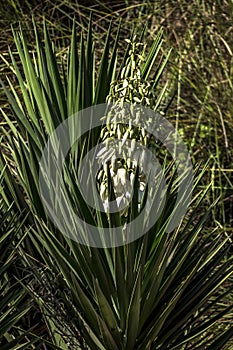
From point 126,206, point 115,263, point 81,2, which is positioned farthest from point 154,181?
point 81,2

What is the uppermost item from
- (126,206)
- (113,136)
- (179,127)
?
(113,136)

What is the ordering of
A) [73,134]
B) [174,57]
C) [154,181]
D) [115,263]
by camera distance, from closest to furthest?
[115,263] → [154,181] → [73,134] → [174,57]

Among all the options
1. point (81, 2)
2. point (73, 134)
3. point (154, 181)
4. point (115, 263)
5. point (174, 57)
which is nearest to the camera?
point (115, 263)

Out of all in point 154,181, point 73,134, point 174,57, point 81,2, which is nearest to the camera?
point 154,181

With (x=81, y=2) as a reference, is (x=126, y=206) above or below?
below

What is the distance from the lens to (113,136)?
1552 millimetres

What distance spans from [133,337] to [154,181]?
1.05 feet

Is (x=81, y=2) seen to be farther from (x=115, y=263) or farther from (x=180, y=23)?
(x=115, y=263)

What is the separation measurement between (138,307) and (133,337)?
0.31ft

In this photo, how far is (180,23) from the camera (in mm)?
3682

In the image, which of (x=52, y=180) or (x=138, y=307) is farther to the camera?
(x=52, y=180)

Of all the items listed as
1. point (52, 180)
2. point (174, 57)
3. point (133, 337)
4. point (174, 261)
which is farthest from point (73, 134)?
point (174, 57)

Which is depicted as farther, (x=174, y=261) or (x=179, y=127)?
(x=179, y=127)

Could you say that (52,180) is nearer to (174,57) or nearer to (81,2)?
(174,57)
